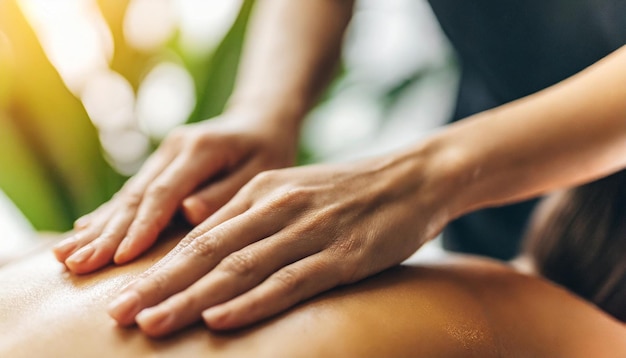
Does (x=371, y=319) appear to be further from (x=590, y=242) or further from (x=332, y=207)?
(x=590, y=242)

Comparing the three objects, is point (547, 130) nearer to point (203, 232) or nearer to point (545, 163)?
point (545, 163)

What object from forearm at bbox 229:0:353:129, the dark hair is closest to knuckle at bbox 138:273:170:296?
forearm at bbox 229:0:353:129

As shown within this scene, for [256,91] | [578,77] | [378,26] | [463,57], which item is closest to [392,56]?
[378,26]

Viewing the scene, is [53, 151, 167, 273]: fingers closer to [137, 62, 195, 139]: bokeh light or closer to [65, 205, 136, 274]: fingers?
[65, 205, 136, 274]: fingers

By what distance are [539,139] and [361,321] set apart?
0.95 ft

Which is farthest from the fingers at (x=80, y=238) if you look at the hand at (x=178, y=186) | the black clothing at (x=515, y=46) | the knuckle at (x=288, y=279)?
the black clothing at (x=515, y=46)

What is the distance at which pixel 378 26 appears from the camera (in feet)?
5.54

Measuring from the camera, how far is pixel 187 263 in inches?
22.9

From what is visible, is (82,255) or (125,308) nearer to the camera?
(125,308)

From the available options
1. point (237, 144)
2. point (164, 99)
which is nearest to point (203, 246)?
point (237, 144)

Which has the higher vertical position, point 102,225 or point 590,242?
point 102,225

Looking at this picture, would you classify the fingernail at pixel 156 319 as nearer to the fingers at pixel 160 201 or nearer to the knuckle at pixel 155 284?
the knuckle at pixel 155 284

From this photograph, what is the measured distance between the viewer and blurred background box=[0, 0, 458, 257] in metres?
1.41

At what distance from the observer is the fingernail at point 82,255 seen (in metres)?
0.64
